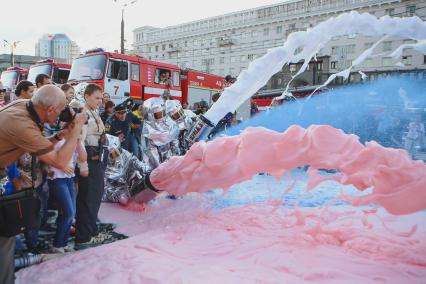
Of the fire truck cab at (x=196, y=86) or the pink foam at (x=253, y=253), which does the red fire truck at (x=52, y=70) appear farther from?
the pink foam at (x=253, y=253)

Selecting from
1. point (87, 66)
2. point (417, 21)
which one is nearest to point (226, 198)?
point (417, 21)

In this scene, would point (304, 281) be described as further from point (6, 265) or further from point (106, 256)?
point (6, 265)

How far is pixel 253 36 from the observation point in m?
45.5

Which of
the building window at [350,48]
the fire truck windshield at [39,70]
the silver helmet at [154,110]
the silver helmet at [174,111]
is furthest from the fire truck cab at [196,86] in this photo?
the building window at [350,48]

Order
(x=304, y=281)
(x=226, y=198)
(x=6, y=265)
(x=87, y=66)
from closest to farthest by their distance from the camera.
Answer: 1. (x=6, y=265)
2. (x=304, y=281)
3. (x=226, y=198)
4. (x=87, y=66)

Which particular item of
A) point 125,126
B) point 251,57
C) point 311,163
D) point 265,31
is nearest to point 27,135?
point 311,163

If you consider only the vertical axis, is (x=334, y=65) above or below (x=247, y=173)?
above

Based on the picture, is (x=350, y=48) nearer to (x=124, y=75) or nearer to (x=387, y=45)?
(x=387, y=45)

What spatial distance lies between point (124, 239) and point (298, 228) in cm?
177

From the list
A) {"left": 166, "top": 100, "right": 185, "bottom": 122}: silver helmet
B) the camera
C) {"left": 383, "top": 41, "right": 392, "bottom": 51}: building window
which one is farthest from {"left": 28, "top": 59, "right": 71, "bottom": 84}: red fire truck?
{"left": 383, "top": 41, "right": 392, "bottom": 51}: building window

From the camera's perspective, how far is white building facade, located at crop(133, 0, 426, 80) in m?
30.7

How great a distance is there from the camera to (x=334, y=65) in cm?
3084

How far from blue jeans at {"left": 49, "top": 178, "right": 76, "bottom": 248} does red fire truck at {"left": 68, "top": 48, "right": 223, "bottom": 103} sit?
20.8ft

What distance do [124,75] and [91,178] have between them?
27.1 feet
